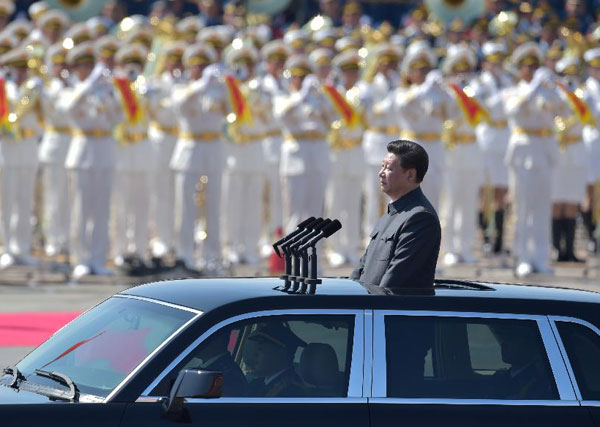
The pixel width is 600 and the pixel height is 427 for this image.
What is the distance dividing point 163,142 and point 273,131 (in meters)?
1.52

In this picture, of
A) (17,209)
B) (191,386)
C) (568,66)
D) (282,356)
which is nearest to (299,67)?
(17,209)

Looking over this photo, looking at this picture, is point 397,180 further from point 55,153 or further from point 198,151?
point 55,153

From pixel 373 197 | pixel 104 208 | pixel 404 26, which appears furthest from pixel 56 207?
pixel 404 26

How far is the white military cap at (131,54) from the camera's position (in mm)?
18156

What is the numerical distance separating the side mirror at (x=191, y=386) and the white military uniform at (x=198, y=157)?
11802 millimetres

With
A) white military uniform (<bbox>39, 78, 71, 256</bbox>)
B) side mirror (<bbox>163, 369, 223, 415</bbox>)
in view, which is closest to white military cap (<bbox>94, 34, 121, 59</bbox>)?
white military uniform (<bbox>39, 78, 71, 256</bbox>)

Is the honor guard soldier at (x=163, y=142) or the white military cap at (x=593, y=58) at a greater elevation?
the white military cap at (x=593, y=58)

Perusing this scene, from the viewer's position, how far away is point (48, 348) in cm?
606

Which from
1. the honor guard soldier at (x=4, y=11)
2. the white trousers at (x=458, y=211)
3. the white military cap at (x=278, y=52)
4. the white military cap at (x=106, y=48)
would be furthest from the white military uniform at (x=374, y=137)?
the honor guard soldier at (x=4, y=11)

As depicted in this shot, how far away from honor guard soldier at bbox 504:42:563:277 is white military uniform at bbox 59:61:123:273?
410cm

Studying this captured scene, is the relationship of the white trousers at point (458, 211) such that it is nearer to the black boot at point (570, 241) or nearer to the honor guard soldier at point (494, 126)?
the honor guard soldier at point (494, 126)

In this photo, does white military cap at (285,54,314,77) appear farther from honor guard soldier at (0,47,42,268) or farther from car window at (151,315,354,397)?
car window at (151,315,354,397)

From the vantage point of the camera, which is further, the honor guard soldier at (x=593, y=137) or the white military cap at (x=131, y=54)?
the honor guard soldier at (x=593, y=137)

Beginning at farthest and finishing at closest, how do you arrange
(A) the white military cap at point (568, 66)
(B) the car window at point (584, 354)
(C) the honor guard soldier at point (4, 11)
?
(C) the honor guard soldier at point (4, 11)
(A) the white military cap at point (568, 66)
(B) the car window at point (584, 354)
